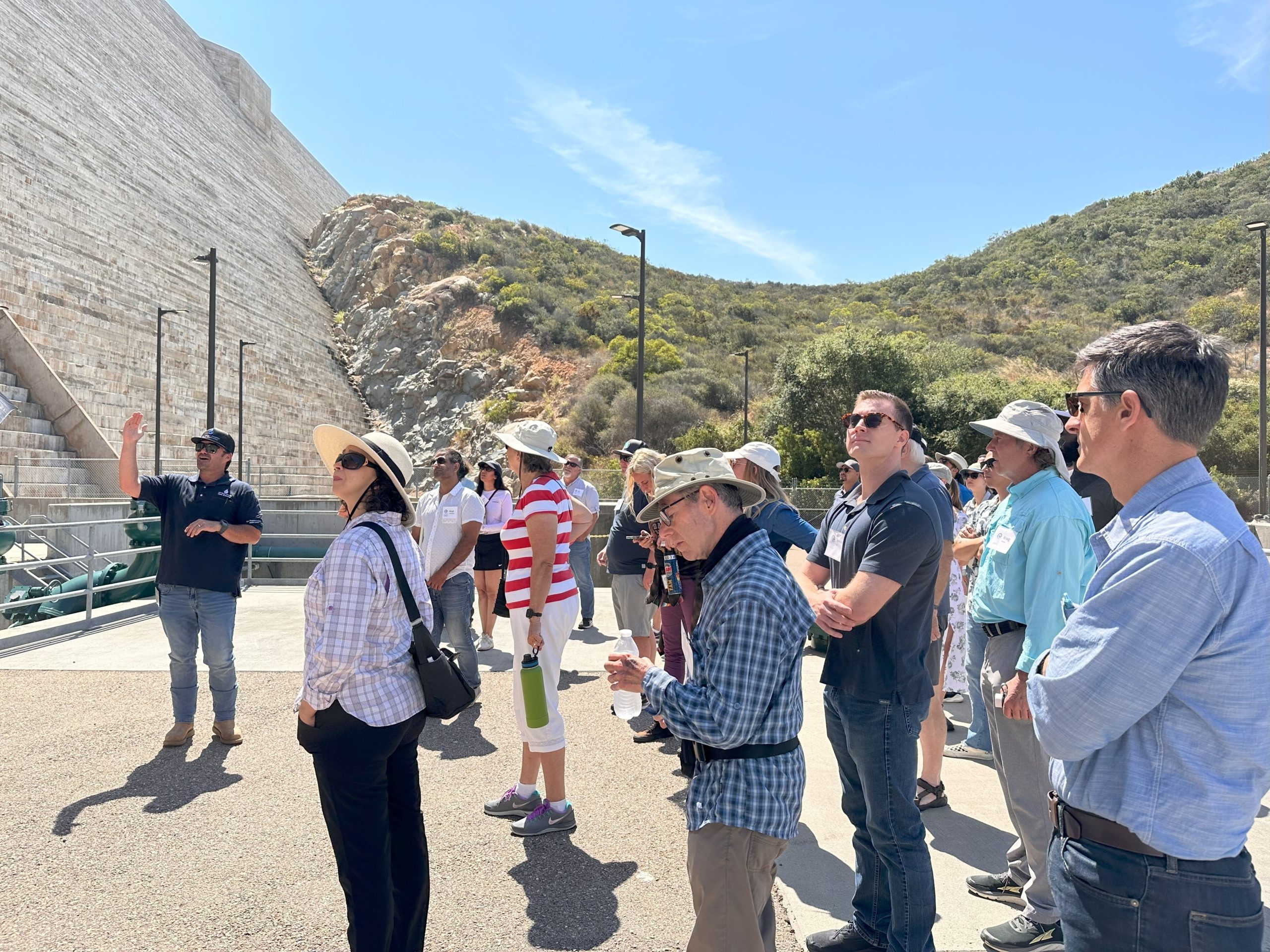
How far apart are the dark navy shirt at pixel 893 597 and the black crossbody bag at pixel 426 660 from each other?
1.38 metres

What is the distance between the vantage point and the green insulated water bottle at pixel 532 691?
3.86 metres

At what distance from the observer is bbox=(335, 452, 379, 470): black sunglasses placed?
2994 mm

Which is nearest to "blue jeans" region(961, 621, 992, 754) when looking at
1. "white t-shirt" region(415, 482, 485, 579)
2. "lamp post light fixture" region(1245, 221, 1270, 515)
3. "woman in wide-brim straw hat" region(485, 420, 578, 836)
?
"woman in wide-brim straw hat" region(485, 420, 578, 836)

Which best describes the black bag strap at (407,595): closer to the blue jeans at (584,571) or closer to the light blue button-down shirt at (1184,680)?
the light blue button-down shirt at (1184,680)

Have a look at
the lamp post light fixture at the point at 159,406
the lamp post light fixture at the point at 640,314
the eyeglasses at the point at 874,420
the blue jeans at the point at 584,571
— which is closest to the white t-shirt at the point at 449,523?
the blue jeans at the point at 584,571

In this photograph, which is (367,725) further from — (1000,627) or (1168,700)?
(1000,627)

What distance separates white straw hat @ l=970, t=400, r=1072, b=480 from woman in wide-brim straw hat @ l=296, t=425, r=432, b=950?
251 cm

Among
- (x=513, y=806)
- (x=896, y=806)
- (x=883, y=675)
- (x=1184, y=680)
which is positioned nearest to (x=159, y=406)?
(x=513, y=806)

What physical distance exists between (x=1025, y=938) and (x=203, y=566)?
16.8 feet

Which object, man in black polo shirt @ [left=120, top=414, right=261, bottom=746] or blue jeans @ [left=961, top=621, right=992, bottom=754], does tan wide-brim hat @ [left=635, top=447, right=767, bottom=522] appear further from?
man in black polo shirt @ [left=120, top=414, right=261, bottom=746]

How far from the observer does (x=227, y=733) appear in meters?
5.57

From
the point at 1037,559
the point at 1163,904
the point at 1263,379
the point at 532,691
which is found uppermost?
the point at 1263,379

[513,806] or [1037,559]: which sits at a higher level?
[1037,559]

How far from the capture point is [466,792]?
477 centimetres
